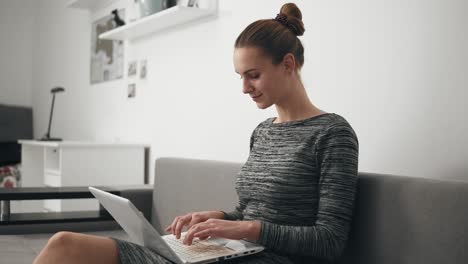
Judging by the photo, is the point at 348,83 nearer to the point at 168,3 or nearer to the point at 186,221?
the point at 186,221

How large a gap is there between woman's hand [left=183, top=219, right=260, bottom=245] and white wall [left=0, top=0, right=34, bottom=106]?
4785 millimetres

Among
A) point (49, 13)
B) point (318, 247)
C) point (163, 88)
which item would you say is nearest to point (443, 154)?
point (318, 247)

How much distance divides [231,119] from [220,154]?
197mm

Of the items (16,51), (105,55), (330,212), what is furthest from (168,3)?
(16,51)

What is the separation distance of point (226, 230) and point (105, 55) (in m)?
3.00

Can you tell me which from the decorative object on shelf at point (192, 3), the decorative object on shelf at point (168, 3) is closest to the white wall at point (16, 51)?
the decorative object on shelf at point (168, 3)

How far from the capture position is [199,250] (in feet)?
4.52

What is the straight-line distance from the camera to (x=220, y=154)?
267cm

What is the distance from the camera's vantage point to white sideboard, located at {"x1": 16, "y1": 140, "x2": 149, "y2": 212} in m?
3.12

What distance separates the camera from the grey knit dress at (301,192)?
1.33 meters

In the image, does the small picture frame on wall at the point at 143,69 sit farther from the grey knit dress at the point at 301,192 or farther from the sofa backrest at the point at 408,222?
the sofa backrest at the point at 408,222

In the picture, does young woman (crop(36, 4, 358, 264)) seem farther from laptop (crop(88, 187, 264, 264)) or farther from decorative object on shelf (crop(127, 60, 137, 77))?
decorative object on shelf (crop(127, 60, 137, 77))

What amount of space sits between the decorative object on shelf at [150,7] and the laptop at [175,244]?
1694 millimetres

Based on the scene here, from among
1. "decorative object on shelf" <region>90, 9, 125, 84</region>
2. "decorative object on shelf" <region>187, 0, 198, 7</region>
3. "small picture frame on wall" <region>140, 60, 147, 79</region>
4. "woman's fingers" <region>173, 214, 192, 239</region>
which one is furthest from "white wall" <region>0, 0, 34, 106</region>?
"woman's fingers" <region>173, 214, 192, 239</region>
